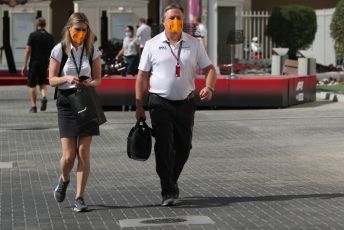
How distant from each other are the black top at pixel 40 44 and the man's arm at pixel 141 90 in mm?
11621

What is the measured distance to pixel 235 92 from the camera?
2209cm

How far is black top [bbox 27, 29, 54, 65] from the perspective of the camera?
21.9m

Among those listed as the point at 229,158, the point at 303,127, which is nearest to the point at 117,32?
the point at 303,127

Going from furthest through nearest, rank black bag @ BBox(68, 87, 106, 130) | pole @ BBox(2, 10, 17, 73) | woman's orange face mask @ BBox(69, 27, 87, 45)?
1. pole @ BBox(2, 10, 17, 73)
2. woman's orange face mask @ BBox(69, 27, 87, 45)
3. black bag @ BBox(68, 87, 106, 130)

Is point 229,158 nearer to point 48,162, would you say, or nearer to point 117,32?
point 48,162

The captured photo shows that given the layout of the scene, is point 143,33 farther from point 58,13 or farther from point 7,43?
point 58,13

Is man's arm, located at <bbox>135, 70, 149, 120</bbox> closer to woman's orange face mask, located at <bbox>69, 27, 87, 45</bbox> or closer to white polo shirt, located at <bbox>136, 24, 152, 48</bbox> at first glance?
woman's orange face mask, located at <bbox>69, 27, 87, 45</bbox>

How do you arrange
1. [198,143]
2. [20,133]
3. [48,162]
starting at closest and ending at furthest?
1. [48,162]
2. [198,143]
3. [20,133]

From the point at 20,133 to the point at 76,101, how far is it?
798 centimetres

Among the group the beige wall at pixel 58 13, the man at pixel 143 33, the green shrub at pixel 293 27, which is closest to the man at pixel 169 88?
the man at pixel 143 33

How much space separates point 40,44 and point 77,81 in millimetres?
12041

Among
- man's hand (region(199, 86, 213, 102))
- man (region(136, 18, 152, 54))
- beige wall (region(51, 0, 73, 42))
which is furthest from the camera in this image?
beige wall (region(51, 0, 73, 42))

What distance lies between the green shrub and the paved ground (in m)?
18.6

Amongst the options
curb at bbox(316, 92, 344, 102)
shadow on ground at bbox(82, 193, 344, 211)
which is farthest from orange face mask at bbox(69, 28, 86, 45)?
curb at bbox(316, 92, 344, 102)
